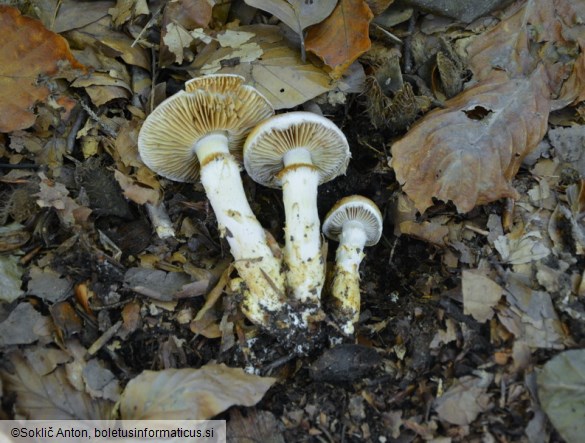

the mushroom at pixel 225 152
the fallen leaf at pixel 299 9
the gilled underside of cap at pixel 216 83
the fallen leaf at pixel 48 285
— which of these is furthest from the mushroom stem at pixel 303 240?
the fallen leaf at pixel 48 285

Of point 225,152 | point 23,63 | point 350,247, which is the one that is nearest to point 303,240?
point 350,247

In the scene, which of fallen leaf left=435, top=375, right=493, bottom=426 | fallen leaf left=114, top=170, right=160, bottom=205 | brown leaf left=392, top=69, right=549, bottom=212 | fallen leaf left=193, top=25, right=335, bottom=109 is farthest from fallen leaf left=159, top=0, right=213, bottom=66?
fallen leaf left=435, top=375, right=493, bottom=426

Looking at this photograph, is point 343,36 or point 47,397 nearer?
point 47,397

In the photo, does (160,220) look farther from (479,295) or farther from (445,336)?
(479,295)

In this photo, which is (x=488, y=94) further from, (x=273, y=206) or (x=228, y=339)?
(x=228, y=339)

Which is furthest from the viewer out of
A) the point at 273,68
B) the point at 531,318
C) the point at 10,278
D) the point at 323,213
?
the point at 323,213

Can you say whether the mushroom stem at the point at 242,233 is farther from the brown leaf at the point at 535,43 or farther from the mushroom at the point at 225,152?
the brown leaf at the point at 535,43
